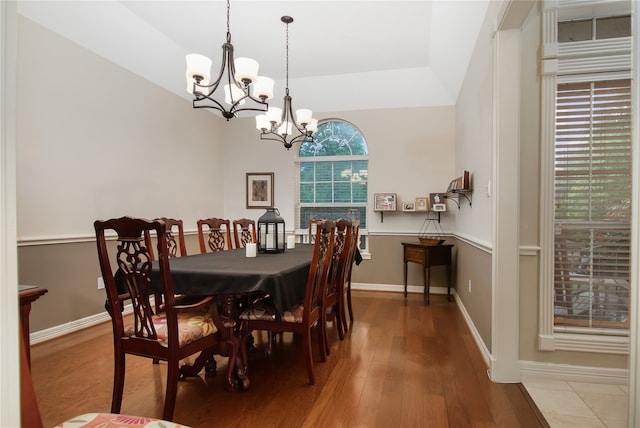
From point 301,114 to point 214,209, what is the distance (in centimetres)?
263

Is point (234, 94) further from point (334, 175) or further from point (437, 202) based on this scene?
point (437, 202)

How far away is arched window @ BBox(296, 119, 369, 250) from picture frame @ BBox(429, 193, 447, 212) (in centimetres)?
98

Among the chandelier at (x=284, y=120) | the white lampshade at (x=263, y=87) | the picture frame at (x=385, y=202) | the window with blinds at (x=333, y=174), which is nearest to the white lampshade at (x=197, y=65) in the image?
the white lampshade at (x=263, y=87)

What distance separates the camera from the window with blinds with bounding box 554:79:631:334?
227 centimetres

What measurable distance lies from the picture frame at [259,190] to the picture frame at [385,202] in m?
1.69

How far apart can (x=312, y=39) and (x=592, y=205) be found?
3.18m

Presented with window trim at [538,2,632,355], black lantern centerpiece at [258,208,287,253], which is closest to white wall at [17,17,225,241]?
black lantern centerpiece at [258,208,287,253]

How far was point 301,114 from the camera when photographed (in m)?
3.64

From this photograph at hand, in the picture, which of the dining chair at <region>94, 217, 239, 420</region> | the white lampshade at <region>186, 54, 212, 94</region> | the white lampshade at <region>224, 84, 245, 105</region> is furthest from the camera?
the white lampshade at <region>224, 84, 245, 105</region>

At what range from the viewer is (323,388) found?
7.18 ft

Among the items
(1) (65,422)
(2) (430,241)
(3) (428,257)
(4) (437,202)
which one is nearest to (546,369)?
(3) (428,257)

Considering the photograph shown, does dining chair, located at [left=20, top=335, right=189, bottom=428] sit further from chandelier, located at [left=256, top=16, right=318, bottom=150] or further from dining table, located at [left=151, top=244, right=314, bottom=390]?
chandelier, located at [left=256, top=16, right=318, bottom=150]

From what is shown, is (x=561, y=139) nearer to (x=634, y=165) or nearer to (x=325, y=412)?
(x=634, y=165)

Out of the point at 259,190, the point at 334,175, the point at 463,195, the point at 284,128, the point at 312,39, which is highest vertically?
the point at 312,39
